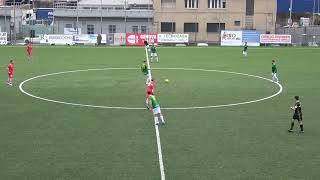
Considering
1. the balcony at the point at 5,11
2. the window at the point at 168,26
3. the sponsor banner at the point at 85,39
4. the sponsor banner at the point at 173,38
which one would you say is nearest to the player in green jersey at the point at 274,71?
the sponsor banner at the point at 173,38

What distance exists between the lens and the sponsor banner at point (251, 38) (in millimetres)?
77625

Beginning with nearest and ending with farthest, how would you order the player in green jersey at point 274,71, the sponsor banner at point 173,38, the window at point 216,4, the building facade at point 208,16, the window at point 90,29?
the player in green jersey at point 274,71
the sponsor banner at point 173,38
the building facade at point 208,16
the window at point 216,4
the window at point 90,29

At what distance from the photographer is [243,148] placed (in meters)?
18.8

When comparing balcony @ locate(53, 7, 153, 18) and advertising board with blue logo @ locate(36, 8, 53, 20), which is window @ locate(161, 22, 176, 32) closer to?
balcony @ locate(53, 7, 153, 18)

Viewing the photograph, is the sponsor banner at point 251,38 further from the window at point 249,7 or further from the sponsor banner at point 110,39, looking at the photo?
the sponsor banner at point 110,39

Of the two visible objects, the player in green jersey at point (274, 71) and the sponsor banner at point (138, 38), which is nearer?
the player in green jersey at point (274, 71)

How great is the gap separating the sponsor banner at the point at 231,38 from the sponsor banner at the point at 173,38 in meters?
5.63

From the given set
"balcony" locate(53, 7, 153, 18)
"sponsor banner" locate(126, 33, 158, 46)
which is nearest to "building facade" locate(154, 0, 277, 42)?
"balcony" locate(53, 7, 153, 18)

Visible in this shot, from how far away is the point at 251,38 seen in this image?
78.0 meters

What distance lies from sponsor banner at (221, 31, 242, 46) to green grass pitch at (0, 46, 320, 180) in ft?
125

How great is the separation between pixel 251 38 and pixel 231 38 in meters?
3.01

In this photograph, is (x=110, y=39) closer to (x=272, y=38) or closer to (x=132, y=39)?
(x=132, y=39)

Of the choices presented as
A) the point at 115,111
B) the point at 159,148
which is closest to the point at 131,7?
the point at 115,111

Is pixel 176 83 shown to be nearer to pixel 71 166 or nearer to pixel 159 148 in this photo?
pixel 159 148
